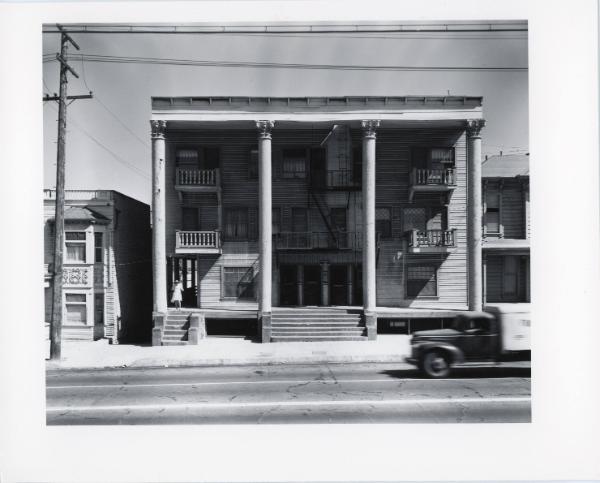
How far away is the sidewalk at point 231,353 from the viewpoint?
12.8 m

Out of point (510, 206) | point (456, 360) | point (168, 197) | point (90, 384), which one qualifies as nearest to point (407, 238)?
point (510, 206)

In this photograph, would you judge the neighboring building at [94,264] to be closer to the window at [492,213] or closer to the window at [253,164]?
the window at [253,164]

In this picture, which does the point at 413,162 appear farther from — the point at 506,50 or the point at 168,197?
the point at 168,197

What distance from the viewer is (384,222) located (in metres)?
18.2

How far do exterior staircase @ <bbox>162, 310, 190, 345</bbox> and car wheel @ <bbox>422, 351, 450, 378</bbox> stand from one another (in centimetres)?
945

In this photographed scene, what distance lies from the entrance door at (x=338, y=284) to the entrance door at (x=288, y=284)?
1762 millimetres

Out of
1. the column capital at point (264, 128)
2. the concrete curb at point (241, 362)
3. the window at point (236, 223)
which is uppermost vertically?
the column capital at point (264, 128)

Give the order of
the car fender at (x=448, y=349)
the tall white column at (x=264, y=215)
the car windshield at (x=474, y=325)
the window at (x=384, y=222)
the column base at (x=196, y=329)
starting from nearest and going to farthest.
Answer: the car fender at (x=448, y=349) → the car windshield at (x=474, y=325) → the column base at (x=196, y=329) → the tall white column at (x=264, y=215) → the window at (x=384, y=222)

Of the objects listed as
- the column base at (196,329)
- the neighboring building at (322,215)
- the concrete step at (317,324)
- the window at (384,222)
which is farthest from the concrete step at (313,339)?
the window at (384,222)

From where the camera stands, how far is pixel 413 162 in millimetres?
17891

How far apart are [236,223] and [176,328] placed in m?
5.58

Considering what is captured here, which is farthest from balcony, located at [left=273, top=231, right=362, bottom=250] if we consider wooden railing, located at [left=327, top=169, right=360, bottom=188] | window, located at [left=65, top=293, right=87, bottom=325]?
window, located at [left=65, top=293, right=87, bottom=325]

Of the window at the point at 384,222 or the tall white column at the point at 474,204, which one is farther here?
the window at the point at 384,222

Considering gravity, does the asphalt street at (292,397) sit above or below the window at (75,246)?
below
